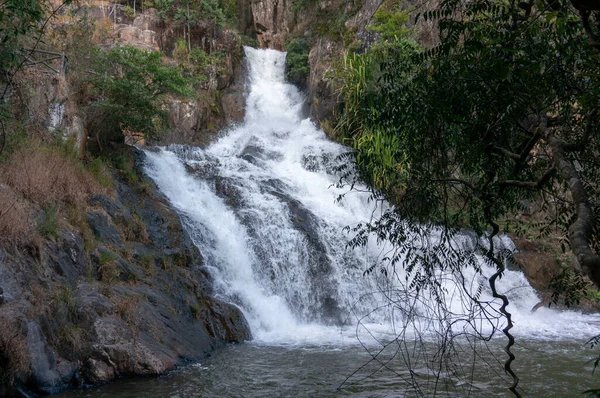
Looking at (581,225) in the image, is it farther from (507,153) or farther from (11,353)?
(11,353)

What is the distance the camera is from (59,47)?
13477 millimetres

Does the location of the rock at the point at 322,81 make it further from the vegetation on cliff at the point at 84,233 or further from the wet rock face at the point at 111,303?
the wet rock face at the point at 111,303

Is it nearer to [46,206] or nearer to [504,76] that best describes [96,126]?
[46,206]

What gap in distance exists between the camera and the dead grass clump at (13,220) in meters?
7.91

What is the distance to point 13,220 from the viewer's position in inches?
317

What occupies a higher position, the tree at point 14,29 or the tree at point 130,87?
the tree at point 130,87

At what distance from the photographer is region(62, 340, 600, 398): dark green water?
7297 mm

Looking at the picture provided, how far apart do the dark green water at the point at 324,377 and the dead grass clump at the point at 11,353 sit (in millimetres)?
784

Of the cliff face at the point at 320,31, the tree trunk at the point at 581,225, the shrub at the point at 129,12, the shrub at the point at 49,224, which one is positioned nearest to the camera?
the tree trunk at the point at 581,225

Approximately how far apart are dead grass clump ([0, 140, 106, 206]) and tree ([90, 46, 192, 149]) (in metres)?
2.21

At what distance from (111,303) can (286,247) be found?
18.8 ft

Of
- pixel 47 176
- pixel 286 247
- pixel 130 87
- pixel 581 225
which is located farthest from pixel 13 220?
pixel 581 225

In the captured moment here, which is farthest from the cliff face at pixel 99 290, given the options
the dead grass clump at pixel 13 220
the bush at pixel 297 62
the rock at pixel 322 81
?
the bush at pixel 297 62

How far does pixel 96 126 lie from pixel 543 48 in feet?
37.6
